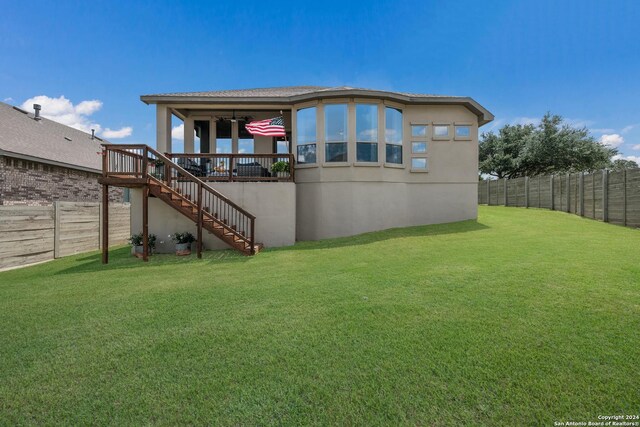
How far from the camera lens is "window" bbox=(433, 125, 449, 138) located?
12.2m

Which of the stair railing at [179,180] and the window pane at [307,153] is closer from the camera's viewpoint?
the stair railing at [179,180]

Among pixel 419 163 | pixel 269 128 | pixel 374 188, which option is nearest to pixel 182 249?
pixel 269 128

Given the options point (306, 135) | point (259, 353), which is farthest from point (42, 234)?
point (259, 353)

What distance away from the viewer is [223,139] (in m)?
15.1

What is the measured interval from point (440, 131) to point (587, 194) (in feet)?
22.8

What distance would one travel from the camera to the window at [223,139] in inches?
579

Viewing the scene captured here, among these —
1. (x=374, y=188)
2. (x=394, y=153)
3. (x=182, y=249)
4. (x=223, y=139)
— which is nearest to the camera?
(x=182, y=249)

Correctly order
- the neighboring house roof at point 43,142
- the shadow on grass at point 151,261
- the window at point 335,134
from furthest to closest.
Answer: the neighboring house roof at point 43,142 → the window at point 335,134 → the shadow on grass at point 151,261

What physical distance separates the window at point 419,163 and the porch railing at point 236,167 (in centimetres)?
516

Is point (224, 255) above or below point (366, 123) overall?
below

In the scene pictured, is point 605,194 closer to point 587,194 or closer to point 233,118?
point 587,194

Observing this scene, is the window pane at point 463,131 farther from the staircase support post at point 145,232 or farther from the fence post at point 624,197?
the staircase support post at point 145,232

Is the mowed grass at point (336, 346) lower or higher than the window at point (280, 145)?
lower

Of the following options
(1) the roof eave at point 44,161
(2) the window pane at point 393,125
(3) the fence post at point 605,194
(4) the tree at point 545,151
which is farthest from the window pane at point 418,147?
(4) the tree at point 545,151
